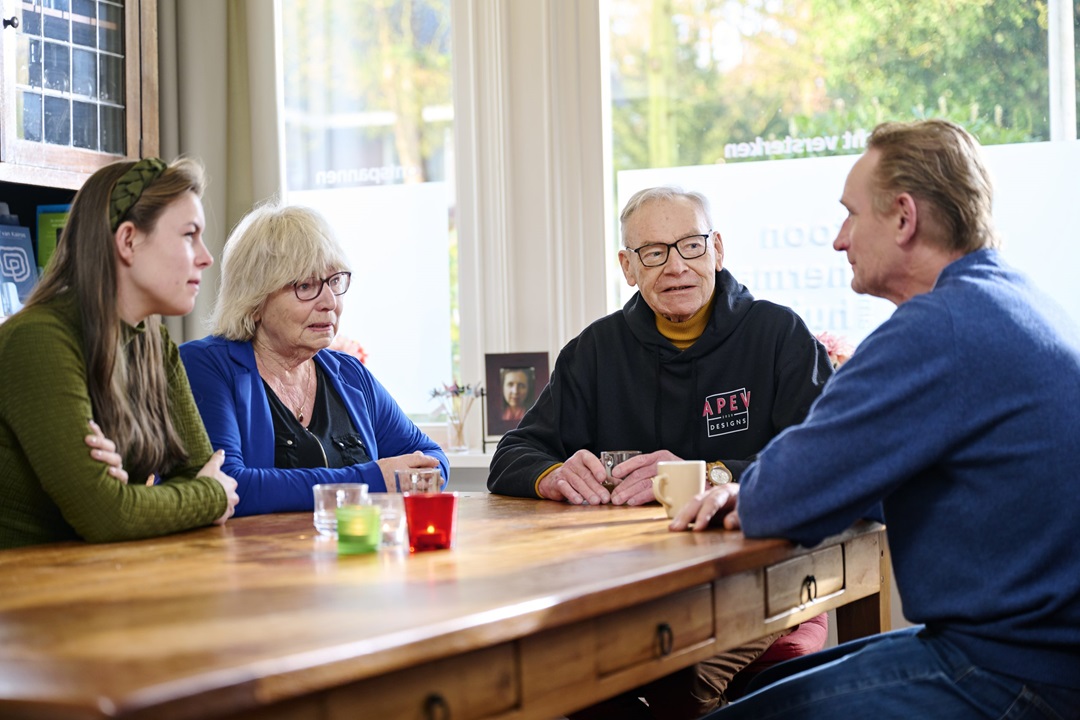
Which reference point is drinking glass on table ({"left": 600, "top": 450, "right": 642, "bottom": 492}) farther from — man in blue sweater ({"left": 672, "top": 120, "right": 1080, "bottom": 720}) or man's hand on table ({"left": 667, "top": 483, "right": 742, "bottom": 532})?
man in blue sweater ({"left": 672, "top": 120, "right": 1080, "bottom": 720})

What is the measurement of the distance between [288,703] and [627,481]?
1.34 metres

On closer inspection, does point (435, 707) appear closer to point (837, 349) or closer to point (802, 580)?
point (802, 580)

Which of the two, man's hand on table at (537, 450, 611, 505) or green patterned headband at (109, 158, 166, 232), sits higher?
green patterned headband at (109, 158, 166, 232)

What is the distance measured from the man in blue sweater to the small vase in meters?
2.27

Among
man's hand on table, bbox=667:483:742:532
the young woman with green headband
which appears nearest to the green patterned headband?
the young woman with green headband

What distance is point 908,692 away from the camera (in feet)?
5.38

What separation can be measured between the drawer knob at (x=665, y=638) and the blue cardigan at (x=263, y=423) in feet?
3.50

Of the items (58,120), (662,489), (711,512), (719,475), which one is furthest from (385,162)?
(711,512)

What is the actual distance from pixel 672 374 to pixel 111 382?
4.05 ft

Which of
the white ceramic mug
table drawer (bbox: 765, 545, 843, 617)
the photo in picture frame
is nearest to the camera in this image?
table drawer (bbox: 765, 545, 843, 617)

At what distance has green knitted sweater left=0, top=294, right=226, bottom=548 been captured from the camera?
6.06ft

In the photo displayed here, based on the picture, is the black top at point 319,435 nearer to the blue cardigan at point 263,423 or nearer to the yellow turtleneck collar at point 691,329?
the blue cardigan at point 263,423

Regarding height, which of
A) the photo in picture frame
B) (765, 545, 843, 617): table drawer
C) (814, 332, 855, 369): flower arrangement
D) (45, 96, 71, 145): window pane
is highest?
(45, 96, 71, 145): window pane

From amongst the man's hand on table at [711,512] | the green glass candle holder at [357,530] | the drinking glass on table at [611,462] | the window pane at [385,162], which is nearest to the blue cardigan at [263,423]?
Answer: the drinking glass on table at [611,462]
